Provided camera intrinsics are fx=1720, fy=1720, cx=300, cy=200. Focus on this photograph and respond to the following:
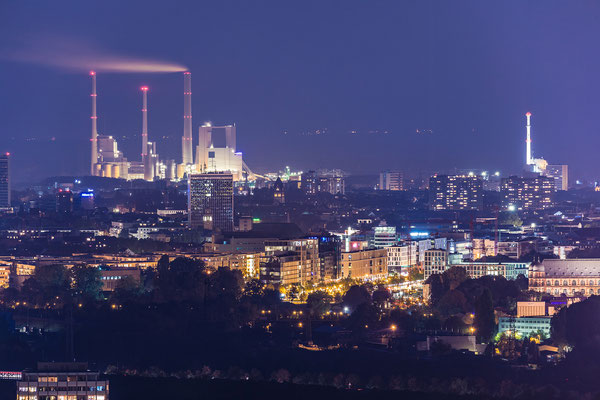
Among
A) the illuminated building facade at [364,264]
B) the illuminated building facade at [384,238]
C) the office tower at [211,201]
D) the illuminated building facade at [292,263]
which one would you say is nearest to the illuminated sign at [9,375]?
the illuminated building facade at [292,263]

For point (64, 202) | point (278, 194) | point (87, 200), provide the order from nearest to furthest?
point (64, 202), point (87, 200), point (278, 194)

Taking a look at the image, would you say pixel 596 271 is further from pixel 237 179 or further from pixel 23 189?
pixel 23 189

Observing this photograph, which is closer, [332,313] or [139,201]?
[332,313]

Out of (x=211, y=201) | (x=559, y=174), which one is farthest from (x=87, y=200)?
(x=559, y=174)

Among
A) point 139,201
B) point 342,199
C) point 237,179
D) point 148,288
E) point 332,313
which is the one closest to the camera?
point 332,313

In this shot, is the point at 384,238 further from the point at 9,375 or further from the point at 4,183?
the point at 4,183

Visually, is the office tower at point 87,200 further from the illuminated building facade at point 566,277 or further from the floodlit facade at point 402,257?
the illuminated building facade at point 566,277

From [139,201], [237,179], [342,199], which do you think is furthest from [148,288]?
[237,179]
